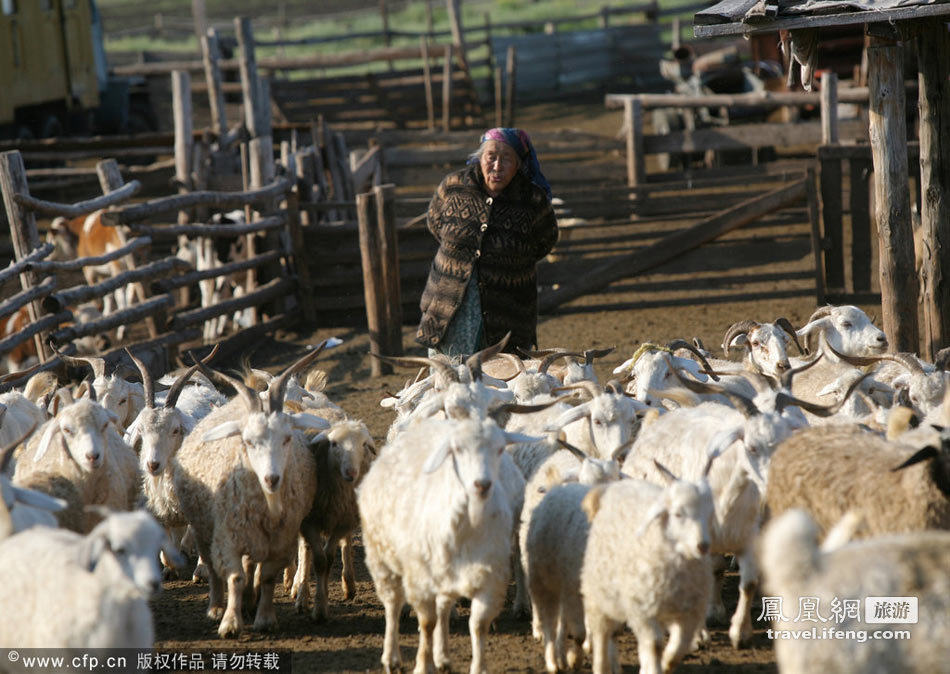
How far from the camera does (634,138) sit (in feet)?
48.5

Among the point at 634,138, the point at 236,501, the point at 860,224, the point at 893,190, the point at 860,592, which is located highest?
the point at 634,138

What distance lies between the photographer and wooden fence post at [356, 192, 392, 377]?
421 inches

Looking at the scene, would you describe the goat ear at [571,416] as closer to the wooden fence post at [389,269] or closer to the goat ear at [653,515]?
the goat ear at [653,515]

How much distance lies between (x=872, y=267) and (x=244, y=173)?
729cm

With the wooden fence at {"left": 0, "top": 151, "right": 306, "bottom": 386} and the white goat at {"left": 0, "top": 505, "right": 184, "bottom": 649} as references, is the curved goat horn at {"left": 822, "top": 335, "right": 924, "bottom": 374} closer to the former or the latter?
the white goat at {"left": 0, "top": 505, "right": 184, "bottom": 649}

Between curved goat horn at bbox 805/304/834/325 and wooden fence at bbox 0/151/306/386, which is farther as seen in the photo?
wooden fence at bbox 0/151/306/386

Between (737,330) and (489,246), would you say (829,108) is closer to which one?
(737,330)

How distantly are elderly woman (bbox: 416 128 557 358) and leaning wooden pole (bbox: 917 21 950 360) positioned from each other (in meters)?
2.53

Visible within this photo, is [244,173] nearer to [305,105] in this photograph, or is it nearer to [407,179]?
[407,179]

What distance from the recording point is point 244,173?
45.6 feet

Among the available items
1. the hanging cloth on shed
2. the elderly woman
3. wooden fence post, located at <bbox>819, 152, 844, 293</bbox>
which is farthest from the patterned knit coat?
wooden fence post, located at <bbox>819, 152, 844, 293</bbox>

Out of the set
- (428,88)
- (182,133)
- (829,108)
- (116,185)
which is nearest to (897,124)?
(829,108)

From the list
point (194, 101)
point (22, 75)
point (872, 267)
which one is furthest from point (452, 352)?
point (194, 101)

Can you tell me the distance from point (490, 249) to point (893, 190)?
8.50 ft
